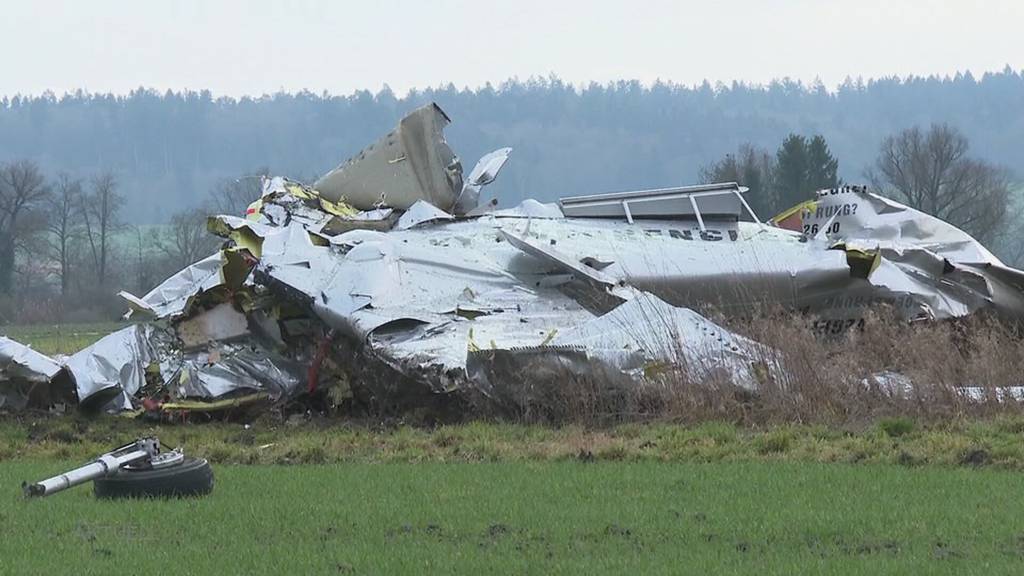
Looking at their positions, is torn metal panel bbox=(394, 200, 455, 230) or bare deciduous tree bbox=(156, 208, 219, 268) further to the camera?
bare deciduous tree bbox=(156, 208, 219, 268)

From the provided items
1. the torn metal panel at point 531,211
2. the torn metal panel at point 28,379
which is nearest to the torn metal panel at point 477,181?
the torn metal panel at point 531,211

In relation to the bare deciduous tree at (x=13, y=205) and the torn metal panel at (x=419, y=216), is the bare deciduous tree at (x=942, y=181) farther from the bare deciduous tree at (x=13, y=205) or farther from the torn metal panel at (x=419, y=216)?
the torn metal panel at (x=419, y=216)

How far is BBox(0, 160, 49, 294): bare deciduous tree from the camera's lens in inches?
2798

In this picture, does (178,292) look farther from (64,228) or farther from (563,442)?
(64,228)

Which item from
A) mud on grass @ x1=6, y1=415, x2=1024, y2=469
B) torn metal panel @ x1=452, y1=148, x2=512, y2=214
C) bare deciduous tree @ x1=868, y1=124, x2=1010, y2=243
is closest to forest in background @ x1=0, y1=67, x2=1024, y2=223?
bare deciduous tree @ x1=868, y1=124, x2=1010, y2=243

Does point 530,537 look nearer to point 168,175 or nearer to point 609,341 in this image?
point 609,341

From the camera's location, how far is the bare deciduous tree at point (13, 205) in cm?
7106

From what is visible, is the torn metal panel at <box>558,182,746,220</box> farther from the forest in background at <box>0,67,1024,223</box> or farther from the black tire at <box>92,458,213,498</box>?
the forest in background at <box>0,67,1024,223</box>

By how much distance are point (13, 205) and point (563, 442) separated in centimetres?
7478

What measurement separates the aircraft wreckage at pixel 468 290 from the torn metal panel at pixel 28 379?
0.07ft

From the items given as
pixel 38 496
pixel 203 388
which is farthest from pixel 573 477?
pixel 203 388

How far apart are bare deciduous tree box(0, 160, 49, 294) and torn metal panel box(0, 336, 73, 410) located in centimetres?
5926

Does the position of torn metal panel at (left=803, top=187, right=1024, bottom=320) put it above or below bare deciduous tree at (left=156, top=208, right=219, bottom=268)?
above

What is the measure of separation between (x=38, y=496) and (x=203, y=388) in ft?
18.8
